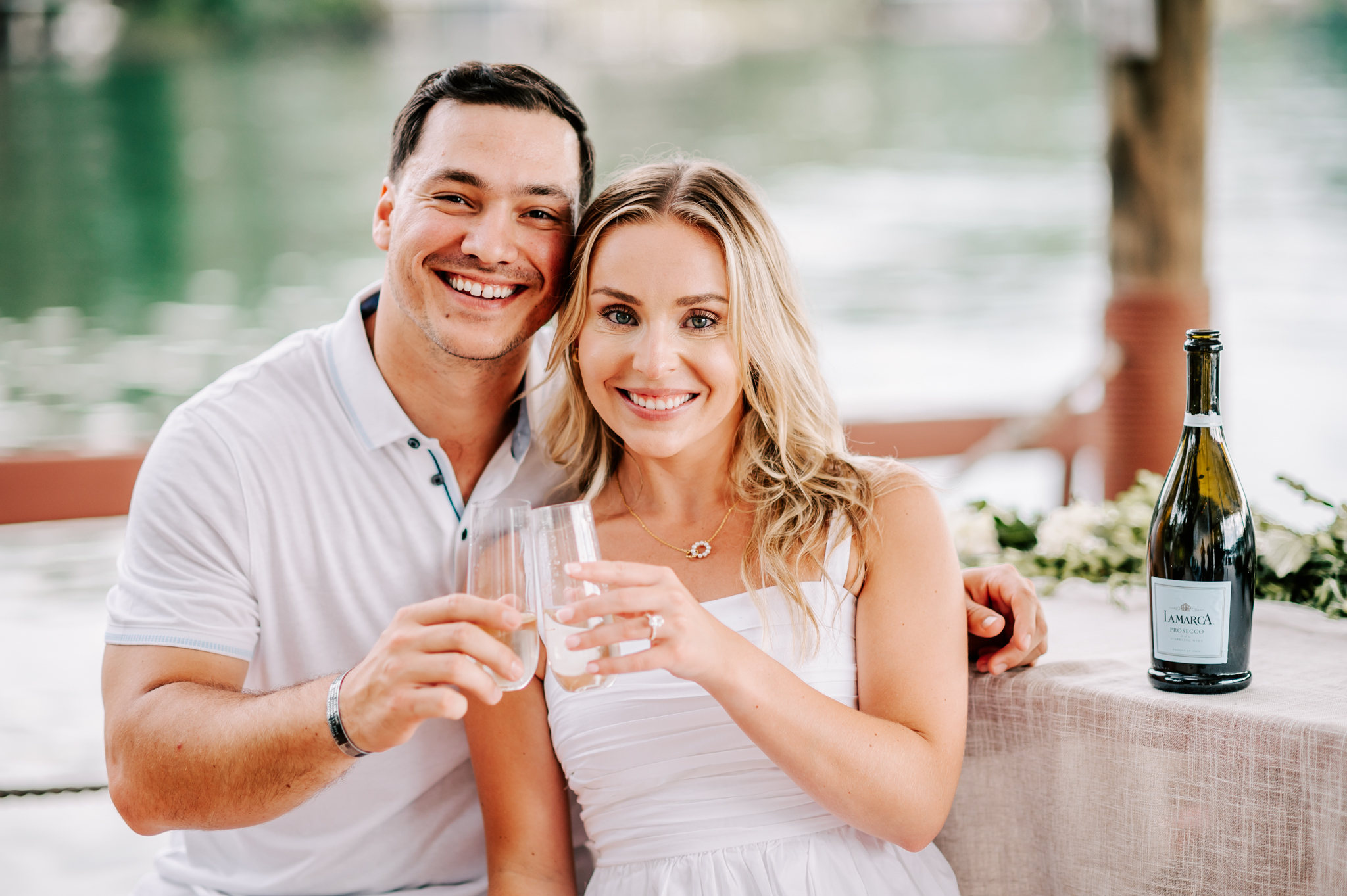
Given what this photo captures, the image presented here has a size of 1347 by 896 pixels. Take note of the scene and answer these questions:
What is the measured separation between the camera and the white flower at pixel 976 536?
2.36m

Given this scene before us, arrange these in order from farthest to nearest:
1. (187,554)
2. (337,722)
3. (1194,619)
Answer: (187,554), (1194,619), (337,722)

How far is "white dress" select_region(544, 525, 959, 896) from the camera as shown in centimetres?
166

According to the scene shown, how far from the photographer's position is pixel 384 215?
217cm

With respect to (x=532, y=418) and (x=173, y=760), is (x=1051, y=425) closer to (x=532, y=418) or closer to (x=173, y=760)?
(x=532, y=418)

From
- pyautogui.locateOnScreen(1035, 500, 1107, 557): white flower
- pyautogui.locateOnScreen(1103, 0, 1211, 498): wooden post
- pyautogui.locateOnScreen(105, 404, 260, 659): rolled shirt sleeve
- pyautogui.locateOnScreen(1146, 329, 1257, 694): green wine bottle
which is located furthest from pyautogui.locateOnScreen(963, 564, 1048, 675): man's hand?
pyautogui.locateOnScreen(1103, 0, 1211, 498): wooden post

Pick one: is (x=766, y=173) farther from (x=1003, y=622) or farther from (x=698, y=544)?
(x=1003, y=622)

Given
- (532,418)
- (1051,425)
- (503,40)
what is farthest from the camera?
(503,40)

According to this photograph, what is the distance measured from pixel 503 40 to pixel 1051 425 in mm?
9037

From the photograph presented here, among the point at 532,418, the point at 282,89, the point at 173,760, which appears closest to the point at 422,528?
the point at 532,418

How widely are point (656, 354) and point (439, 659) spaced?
64 cm

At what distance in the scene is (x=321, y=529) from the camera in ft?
6.26

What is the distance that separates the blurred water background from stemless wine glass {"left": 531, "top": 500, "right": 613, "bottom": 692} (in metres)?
6.97

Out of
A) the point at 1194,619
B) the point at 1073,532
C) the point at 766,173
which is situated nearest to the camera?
the point at 1194,619

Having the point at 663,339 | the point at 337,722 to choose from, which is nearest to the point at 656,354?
the point at 663,339
